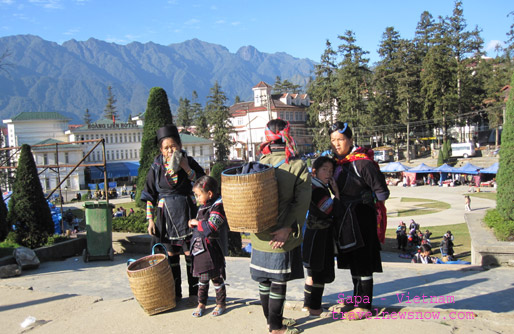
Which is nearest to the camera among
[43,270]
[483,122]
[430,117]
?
[43,270]

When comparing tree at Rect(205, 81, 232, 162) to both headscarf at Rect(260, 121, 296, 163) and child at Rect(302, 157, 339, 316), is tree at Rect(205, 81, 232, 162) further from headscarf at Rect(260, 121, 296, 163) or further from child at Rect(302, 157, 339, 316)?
headscarf at Rect(260, 121, 296, 163)

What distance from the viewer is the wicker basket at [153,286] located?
448 cm

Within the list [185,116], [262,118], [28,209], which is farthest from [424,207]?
[185,116]

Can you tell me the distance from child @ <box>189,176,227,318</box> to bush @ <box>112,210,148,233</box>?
5965mm

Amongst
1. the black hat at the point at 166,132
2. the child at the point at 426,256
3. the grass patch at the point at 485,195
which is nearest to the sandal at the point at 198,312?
the black hat at the point at 166,132

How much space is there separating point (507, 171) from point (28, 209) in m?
10.1

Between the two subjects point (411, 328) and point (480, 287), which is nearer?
point (411, 328)

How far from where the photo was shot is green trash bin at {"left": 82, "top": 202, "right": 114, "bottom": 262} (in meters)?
8.66

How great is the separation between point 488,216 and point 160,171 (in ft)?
22.3

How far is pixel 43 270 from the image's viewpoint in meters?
8.08

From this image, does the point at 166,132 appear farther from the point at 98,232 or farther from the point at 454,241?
the point at 454,241

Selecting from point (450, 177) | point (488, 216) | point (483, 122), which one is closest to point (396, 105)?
point (483, 122)

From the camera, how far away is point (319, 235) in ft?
14.2

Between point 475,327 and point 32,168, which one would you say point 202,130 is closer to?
point 32,168
